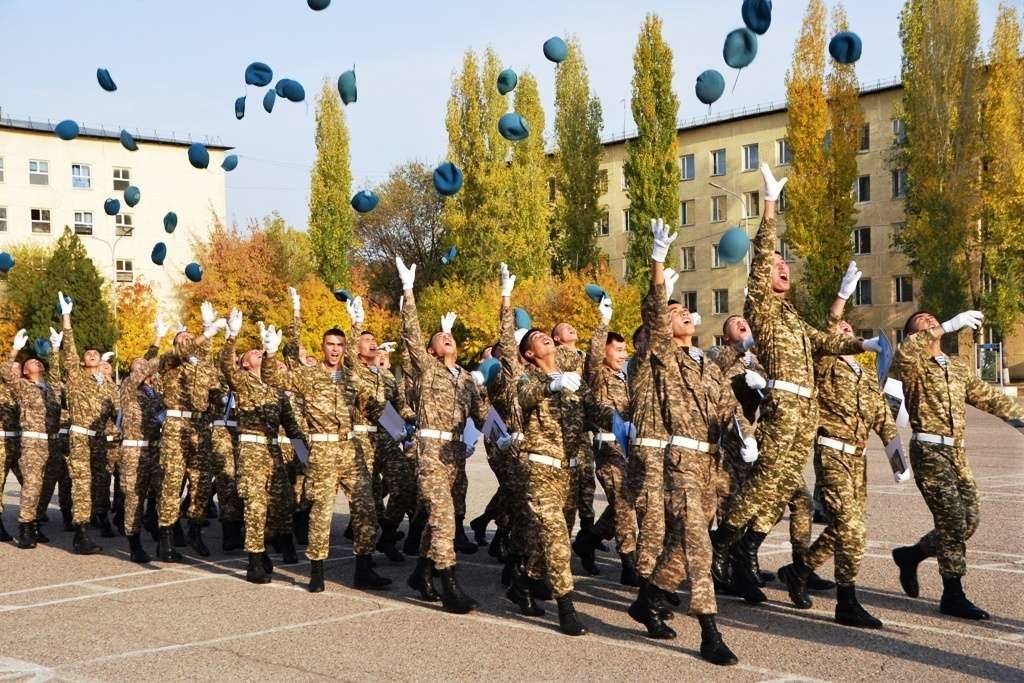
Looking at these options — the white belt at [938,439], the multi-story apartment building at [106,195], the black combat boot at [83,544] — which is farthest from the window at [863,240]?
the white belt at [938,439]

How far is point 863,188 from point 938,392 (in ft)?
178

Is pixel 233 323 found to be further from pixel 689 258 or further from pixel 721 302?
pixel 689 258

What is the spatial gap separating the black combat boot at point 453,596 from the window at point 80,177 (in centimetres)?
6428

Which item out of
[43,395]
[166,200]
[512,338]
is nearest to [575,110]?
[166,200]

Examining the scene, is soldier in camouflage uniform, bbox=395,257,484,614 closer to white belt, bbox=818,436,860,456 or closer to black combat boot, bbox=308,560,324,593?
black combat boot, bbox=308,560,324,593

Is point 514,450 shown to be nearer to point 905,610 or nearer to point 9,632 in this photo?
point 905,610

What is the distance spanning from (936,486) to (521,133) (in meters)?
5.58

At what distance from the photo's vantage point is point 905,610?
811 cm

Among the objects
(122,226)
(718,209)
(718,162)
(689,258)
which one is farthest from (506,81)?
(122,226)

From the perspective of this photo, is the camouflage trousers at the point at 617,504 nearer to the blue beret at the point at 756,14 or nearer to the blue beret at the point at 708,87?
the blue beret at the point at 708,87

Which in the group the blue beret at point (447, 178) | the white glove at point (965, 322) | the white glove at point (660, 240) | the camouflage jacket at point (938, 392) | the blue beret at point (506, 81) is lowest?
the camouflage jacket at point (938, 392)

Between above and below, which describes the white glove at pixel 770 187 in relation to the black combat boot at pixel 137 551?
above

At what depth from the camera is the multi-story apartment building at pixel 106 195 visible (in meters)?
66.4

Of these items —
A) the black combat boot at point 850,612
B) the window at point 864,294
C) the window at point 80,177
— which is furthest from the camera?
the window at point 80,177
